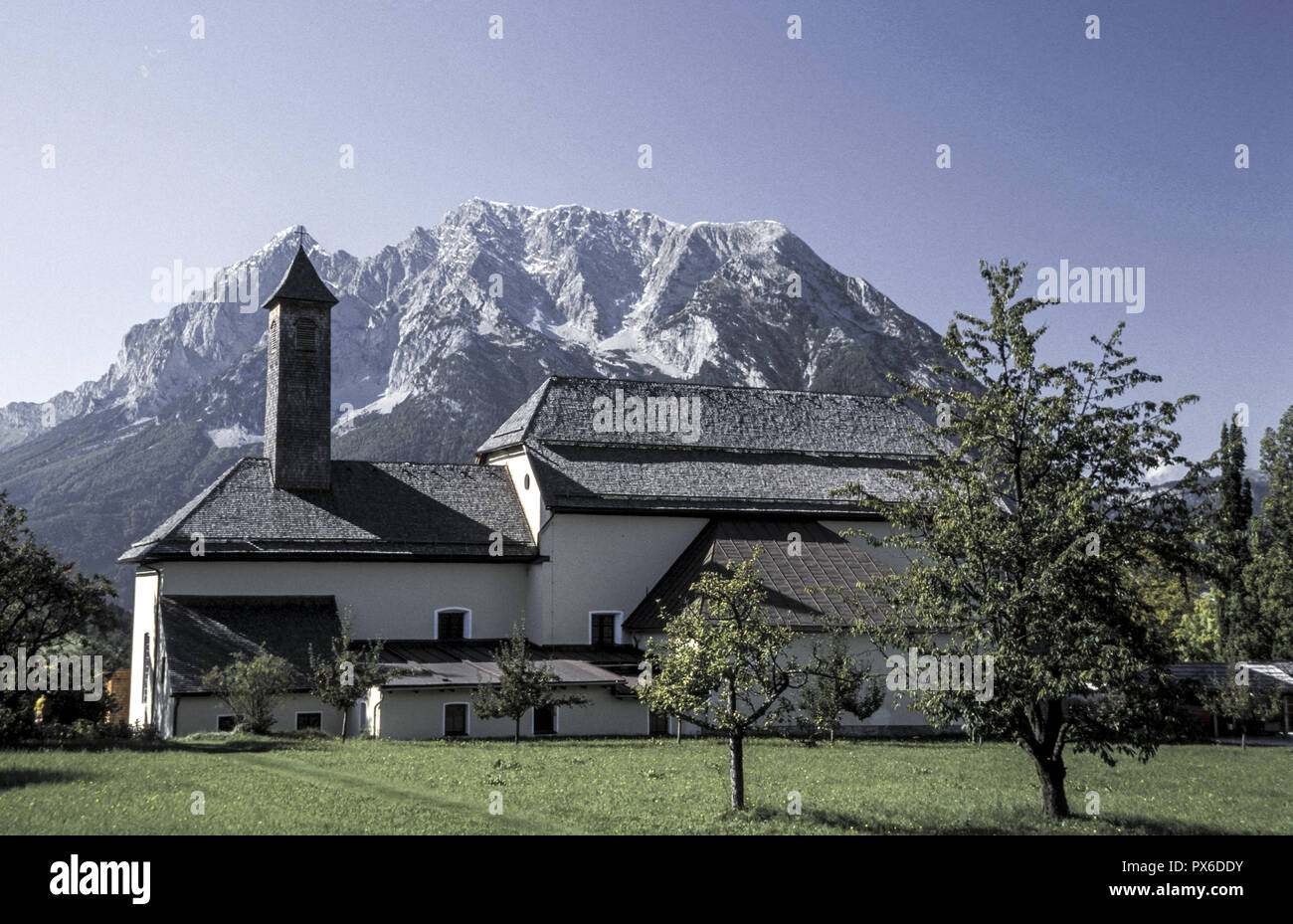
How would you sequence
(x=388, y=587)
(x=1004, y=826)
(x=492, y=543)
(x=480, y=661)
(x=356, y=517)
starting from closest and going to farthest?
(x=1004, y=826)
(x=480, y=661)
(x=388, y=587)
(x=356, y=517)
(x=492, y=543)

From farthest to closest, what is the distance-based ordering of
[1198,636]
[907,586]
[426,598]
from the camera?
[1198,636]
[426,598]
[907,586]

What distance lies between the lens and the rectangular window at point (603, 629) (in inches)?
1784

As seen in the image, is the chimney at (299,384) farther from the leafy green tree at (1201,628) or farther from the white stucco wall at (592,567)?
the leafy green tree at (1201,628)

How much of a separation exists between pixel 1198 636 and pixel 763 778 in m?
62.5

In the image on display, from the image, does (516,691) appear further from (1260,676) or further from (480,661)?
(1260,676)

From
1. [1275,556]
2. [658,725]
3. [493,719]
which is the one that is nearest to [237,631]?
[493,719]

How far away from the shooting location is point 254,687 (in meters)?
34.6

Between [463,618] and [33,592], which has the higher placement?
[33,592]

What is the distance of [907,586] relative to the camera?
66.1ft

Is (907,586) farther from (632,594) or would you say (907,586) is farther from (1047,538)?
(632,594)

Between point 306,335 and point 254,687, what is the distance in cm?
1863

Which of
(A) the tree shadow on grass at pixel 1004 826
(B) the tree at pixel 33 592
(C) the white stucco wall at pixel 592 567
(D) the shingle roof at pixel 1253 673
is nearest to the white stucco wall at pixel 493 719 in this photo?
(C) the white stucco wall at pixel 592 567

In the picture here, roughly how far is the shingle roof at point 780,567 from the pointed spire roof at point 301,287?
1888 cm
